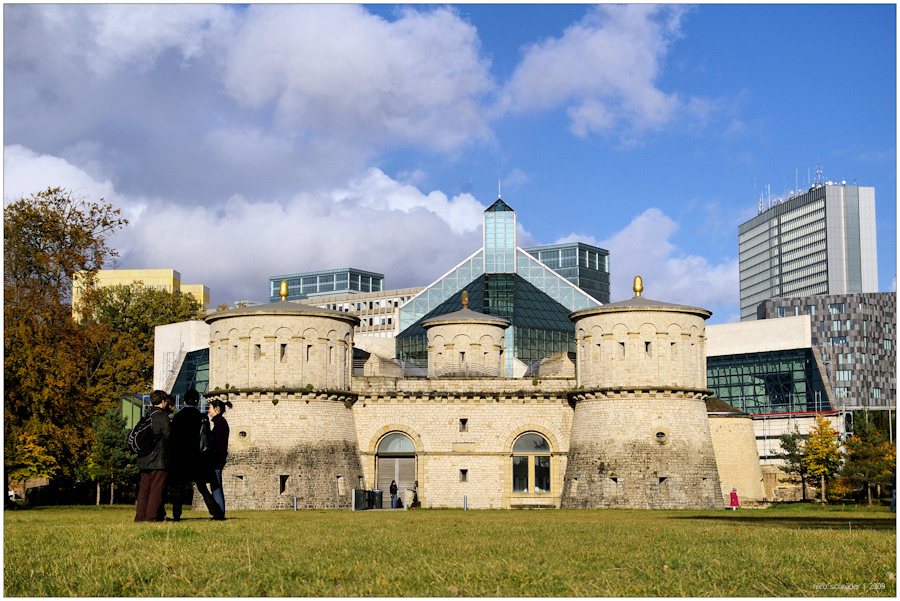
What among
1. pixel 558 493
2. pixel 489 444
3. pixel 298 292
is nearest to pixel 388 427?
pixel 489 444

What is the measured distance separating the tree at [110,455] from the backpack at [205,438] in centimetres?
3501

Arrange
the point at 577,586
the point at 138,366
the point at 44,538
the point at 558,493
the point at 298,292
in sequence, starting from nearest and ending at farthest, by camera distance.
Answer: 1. the point at 577,586
2. the point at 44,538
3. the point at 558,493
4. the point at 138,366
5. the point at 298,292

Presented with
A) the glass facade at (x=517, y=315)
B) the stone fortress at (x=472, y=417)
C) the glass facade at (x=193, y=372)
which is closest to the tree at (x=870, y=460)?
the stone fortress at (x=472, y=417)

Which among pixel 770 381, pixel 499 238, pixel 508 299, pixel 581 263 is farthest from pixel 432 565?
pixel 581 263

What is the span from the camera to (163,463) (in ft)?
51.0

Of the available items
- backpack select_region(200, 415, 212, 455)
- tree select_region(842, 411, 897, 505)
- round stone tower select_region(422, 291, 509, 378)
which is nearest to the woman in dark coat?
round stone tower select_region(422, 291, 509, 378)

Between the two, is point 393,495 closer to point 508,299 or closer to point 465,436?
point 465,436

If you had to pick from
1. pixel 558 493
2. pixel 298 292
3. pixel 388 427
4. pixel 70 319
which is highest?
pixel 298 292

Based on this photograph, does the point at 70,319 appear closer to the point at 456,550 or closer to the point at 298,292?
the point at 456,550

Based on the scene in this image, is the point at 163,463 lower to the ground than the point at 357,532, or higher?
higher

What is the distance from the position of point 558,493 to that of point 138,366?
40.1 m

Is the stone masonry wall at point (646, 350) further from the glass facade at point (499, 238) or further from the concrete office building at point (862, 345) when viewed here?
the concrete office building at point (862, 345)

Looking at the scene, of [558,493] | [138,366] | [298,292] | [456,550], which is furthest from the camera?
[298,292]

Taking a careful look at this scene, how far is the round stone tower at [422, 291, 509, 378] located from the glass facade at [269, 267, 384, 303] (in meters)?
128
